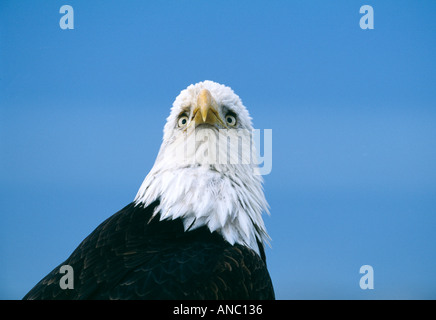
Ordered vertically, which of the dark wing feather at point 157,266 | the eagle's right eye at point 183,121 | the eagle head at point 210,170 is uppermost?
the eagle's right eye at point 183,121

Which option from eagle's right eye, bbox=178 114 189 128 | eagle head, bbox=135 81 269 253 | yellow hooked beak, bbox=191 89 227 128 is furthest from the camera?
eagle's right eye, bbox=178 114 189 128

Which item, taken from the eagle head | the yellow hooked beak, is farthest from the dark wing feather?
the yellow hooked beak

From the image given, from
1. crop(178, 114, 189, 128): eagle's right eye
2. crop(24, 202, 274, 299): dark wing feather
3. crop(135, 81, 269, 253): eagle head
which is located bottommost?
crop(24, 202, 274, 299): dark wing feather

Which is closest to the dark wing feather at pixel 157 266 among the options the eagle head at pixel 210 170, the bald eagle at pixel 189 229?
the bald eagle at pixel 189 229

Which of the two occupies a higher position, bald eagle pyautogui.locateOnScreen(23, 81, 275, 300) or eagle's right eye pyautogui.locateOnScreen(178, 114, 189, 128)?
eagle's right eye pyautogui.locateOnScreen(178, 114, 189, 128)

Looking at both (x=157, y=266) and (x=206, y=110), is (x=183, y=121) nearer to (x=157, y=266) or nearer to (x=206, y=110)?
(x=206, y=110)

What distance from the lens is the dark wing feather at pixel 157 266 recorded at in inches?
126

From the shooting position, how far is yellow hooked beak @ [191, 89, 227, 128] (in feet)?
13.7

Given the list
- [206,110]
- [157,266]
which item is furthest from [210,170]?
[157,266]

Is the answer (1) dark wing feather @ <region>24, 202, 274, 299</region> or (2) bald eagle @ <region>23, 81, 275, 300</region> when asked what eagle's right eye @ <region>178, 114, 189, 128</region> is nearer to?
(2) bald eagle @ <region>23, 81, 275, 300</region>

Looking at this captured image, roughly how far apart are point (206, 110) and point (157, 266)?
1456 millimetres

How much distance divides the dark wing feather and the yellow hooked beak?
899 millimetres

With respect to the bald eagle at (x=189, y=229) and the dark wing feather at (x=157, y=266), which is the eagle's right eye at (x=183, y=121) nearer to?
the bald eagle at (x=189, y=229)

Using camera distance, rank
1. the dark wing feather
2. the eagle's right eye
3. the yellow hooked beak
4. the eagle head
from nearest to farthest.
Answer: the dark wing feather < the eagle head < the yellow hooked beak < the eagle's right eye
